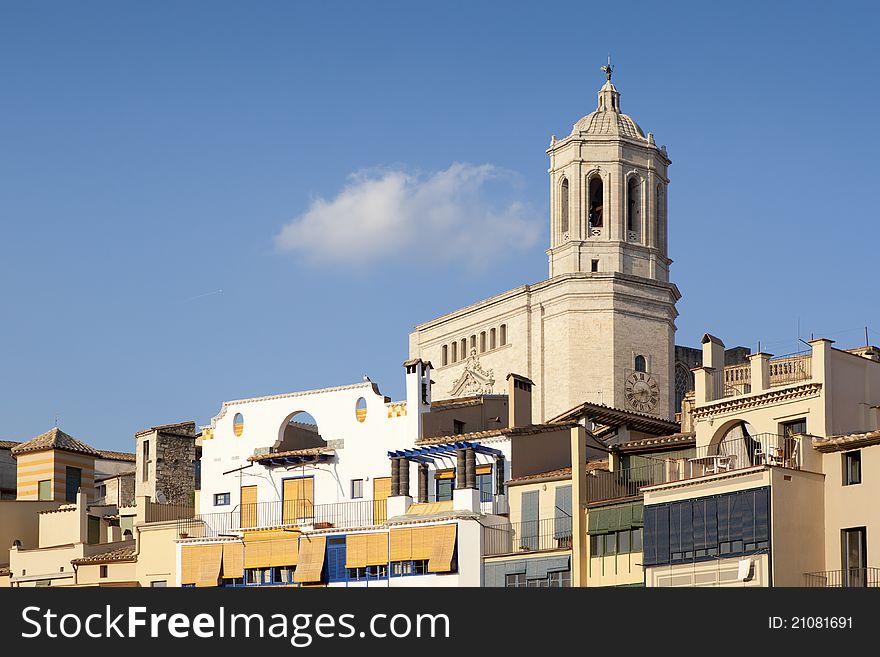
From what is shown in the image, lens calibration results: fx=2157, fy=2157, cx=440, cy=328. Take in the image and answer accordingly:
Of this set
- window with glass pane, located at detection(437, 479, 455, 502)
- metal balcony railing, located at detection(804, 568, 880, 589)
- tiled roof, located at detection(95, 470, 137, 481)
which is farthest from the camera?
tiled roof, located at detection(95, 470, 137, 481)

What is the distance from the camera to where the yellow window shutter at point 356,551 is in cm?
5250

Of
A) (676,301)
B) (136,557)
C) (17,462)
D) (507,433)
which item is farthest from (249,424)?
(676,301)

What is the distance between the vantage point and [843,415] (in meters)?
47.3

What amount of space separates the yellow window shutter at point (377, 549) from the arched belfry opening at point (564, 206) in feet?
127

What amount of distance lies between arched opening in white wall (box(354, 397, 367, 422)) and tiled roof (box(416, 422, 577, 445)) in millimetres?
2124

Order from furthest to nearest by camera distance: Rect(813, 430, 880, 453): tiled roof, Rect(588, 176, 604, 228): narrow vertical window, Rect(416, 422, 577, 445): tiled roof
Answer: Rect(588, 176, 604, 228): narrow vertical window → Rect(416, 422, 577, 445): tiled roof → Rect(813, 430, 880, 453): tiled roof

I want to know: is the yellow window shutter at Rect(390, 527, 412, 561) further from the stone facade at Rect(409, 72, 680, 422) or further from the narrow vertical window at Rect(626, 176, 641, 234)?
the narrow vertical window at Rect(626, 176, 641, 234)

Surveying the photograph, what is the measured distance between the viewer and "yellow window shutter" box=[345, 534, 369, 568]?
172 feet

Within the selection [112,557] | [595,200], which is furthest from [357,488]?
[595,200]

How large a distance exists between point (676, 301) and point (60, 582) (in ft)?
116

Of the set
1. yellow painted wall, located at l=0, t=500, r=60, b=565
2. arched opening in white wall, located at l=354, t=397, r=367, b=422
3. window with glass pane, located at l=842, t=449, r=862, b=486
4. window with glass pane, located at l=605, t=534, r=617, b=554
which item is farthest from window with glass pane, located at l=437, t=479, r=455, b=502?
yellow painted wall, located at l=0, t=500, r=60, b=565

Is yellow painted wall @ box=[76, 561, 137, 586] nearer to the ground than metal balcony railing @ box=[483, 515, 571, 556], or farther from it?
nearer to the ground

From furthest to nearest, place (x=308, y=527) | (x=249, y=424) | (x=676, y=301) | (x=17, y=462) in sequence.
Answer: (x=676, y=301) < (x=17, y=462) < (x=249, y=424) < (x=308, y=527)
